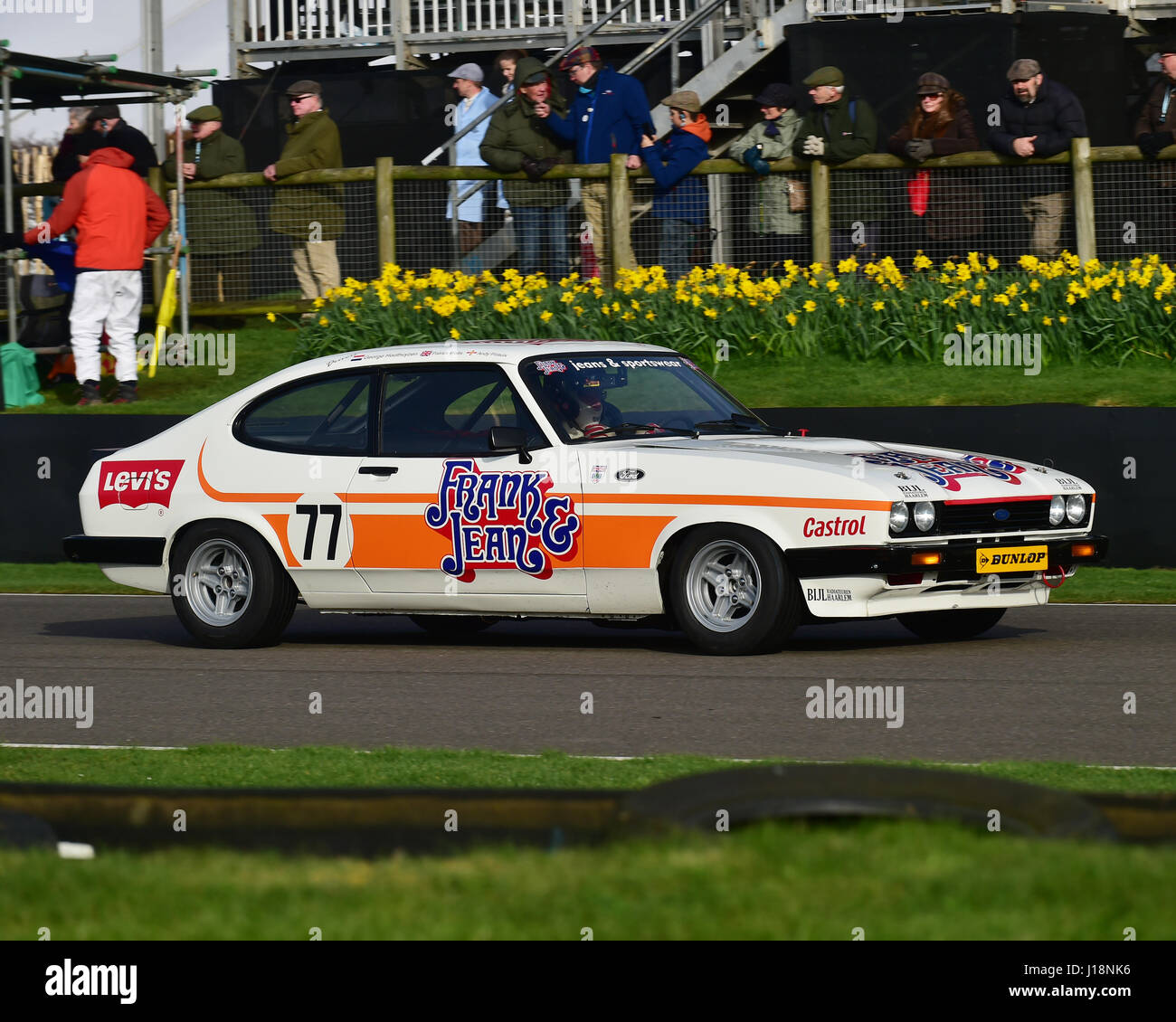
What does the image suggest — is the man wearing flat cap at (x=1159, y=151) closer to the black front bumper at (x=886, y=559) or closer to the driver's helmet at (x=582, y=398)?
the driver's helmet at (x=582, y=398)

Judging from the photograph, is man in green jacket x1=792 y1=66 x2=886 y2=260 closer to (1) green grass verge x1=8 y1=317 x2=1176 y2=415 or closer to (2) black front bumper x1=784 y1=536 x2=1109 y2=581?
(1) green grass verge x1=8 y1=317 x2=1176 y2=415

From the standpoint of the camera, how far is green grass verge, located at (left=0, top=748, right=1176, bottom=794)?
21.7 ft

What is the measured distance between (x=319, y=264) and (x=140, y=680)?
11.6m

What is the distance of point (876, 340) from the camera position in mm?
18172

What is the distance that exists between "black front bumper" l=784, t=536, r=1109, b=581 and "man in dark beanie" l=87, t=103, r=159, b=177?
11686 millimetres

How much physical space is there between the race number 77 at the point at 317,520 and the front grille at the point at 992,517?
3.01m

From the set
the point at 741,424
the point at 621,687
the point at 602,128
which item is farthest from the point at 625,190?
the point at 621,687

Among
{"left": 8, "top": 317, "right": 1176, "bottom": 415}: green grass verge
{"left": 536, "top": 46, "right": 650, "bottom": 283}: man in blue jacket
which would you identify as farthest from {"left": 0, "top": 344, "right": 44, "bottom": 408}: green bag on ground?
{"left": 536, "top": 46, "right": 650, "bottom": 283}: man in blue jacket

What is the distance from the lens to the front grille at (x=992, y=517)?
9.45 m

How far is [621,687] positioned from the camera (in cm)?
905

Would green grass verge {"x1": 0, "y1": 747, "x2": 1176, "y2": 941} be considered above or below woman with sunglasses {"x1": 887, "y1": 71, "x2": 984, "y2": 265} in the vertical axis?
below

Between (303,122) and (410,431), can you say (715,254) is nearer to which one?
(303,122)
